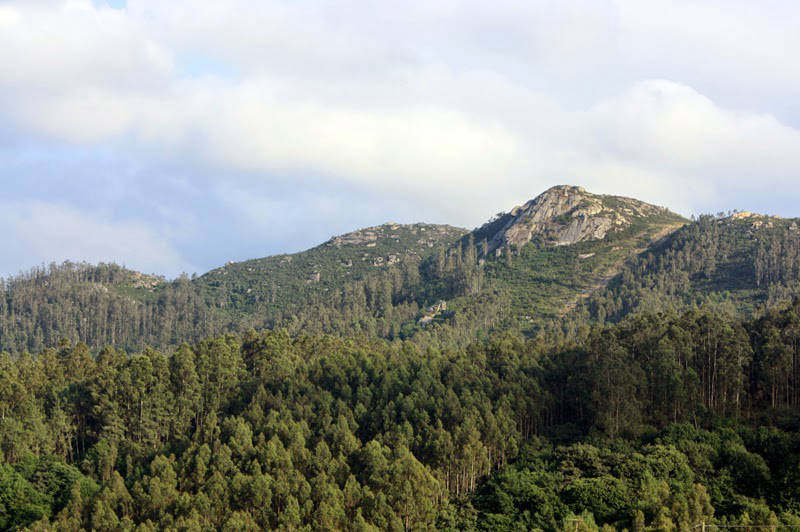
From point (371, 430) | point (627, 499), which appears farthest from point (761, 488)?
point (371, 430)

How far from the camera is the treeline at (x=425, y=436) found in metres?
64.4

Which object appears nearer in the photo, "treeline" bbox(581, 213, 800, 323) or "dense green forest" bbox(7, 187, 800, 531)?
"dense green forest" bbox(7, 187, 800, 531)

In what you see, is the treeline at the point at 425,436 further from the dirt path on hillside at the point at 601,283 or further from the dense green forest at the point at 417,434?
the dirt path on hillside at the point at 601,283

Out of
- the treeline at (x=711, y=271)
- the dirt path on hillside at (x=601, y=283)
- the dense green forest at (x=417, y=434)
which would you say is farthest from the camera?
the dirt path on hillside at (x=601, y=283)

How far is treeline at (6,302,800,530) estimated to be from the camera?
6444 cm

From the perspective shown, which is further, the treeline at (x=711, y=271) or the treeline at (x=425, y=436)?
the treeline at (x=711, y=271)

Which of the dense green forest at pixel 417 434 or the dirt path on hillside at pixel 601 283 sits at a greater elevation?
the dirt path on hillside at pixel 601 283

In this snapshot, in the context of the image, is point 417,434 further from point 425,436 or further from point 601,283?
point 601,283

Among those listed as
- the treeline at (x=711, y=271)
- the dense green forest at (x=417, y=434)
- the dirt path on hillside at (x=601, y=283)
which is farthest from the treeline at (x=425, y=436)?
the dirt path on hillside at (x=601, y=283)

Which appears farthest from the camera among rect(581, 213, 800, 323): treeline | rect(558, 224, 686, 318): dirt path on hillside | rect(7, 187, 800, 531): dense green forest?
rect(558, 224, 686, 318): dirt path on hillside

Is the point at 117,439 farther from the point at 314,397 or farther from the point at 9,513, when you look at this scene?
the point at 314,397

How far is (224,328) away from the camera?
632 ft

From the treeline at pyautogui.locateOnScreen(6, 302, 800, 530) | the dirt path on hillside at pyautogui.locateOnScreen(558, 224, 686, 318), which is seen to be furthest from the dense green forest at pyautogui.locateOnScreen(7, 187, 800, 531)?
the dirt path on hillside at pyautogui.locateOnScreen(558, 224, 686, 318)

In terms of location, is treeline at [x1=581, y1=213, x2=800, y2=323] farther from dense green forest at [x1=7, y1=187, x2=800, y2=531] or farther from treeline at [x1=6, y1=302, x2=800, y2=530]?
treeline at [x1=6, y1=302, x2=800, y2=530]
